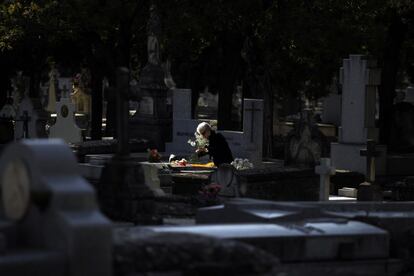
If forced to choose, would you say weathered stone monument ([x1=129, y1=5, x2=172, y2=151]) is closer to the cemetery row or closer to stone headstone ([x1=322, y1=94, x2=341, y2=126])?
stone headstone ([x1=322, y1=94, x2=341, y2=126])

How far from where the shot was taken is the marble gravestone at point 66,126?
30406mm

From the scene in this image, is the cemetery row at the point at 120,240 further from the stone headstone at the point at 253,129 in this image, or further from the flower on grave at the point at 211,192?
the stone headstone at the point at 253,129

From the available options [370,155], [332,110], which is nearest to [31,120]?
[370,155]

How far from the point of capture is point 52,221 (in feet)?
24.7

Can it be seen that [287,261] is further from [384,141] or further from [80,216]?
[384,141]

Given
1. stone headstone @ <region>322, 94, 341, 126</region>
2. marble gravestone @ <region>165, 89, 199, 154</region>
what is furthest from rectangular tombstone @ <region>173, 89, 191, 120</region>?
stone headstone @ <region>322, 94, 341, 126</region>

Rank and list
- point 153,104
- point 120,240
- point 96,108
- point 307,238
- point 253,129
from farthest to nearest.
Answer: point 96,108 → point 153,104 → point 253,129 → point 307,238 → point 120,240

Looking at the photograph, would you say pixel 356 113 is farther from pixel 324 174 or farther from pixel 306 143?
pixel 324 174

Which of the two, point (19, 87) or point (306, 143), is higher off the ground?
point (19, 87)

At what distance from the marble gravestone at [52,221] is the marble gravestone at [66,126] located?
888 inches

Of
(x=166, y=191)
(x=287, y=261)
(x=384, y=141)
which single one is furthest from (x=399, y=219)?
(x=384, y=141)

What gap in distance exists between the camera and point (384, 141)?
92.8 ft

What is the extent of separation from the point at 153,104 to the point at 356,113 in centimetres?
700

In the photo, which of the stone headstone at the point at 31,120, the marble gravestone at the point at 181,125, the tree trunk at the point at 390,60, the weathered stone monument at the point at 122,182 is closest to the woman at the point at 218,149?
the weathered stone monument at the point at 122,182
